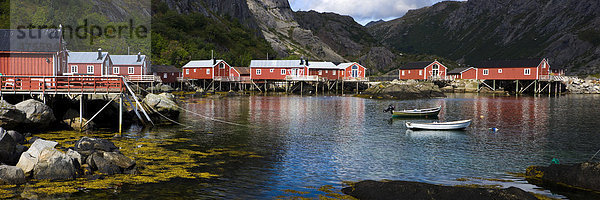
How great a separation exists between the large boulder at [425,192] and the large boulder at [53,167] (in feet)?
37.6

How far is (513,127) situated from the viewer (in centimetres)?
3888

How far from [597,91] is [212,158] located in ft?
357

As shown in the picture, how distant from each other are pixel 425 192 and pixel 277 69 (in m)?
88.0

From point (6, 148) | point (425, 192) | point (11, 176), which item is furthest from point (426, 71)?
point (11, 176)

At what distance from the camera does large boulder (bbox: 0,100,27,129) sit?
28.5m

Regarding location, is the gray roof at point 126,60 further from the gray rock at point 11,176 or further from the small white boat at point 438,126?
the gray rock at point 11,176

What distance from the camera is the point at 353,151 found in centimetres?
2709

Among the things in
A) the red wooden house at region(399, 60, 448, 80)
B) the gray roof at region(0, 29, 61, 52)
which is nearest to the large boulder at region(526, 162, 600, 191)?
the gray roof at region(0, 29, 61, 52)

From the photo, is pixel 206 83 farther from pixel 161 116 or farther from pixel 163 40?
pixel 161 116

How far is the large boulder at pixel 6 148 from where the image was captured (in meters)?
20.1

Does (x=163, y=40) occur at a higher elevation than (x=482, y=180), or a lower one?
higher

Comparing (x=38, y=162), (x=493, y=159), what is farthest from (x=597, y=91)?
(x=38, y=162)

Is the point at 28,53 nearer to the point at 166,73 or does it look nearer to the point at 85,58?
the point at 85,58

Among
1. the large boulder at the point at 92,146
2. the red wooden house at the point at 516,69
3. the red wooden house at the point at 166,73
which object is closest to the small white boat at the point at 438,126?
the large boulder at the point at 92,146
